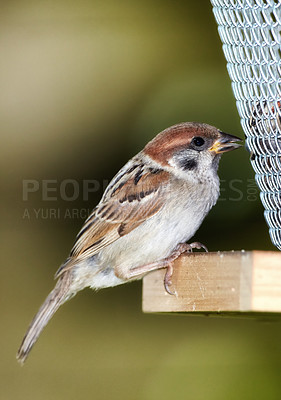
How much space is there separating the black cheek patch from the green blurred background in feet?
4.21

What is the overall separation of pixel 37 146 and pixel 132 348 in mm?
1412

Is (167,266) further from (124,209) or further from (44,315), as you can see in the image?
(44,315)

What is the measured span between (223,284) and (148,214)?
84 centimetres

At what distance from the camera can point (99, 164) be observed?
4.97m

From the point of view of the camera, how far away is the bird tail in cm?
336

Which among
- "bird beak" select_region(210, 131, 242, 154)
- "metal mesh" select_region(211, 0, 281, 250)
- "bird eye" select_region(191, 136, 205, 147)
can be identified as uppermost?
"metal mesh" select_region(211, 0, 281, 250)

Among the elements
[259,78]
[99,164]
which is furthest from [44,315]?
[99,164]

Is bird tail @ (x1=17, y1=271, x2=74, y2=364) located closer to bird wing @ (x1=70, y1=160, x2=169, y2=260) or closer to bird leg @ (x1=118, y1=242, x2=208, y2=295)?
bird wing @ (x1=70, y1=160, x2=169, y2=260)

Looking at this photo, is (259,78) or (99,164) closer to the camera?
(259,78)

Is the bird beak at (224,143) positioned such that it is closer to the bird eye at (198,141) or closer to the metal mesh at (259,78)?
the bird eye at (198,141)

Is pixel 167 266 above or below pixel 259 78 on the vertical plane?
below

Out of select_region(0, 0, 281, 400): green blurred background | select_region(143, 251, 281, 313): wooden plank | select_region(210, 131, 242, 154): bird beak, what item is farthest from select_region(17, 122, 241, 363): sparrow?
select_region(0, 0, 281, 400): green blurred background

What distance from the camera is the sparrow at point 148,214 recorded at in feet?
10.6

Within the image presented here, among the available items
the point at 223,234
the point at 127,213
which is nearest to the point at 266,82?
the point at 127,213
